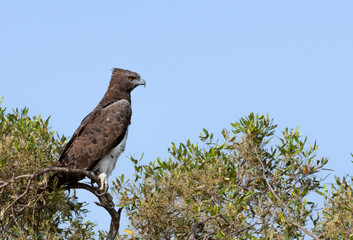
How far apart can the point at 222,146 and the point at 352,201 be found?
258cm

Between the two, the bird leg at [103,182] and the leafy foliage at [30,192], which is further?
the bird leg at [103,182]

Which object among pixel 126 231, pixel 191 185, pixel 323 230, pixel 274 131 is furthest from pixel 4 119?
pixel 323 230

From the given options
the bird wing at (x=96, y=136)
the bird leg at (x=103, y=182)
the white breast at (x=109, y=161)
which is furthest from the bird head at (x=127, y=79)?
the bird leg at (x=103, y=182)

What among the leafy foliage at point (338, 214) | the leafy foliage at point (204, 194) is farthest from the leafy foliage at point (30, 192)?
the leafy foliage at point (338, 214)

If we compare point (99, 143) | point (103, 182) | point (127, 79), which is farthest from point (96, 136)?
point (127, 79)

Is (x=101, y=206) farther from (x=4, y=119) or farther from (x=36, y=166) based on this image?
(x=4, y=119)

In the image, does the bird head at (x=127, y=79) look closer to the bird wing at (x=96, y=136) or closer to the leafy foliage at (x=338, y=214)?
the bird wing at (x=96, y=136)

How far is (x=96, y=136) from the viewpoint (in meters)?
11.7

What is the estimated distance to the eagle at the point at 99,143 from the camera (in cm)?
1117

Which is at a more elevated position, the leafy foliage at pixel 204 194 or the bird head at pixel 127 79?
the bird head at pixel 127 79

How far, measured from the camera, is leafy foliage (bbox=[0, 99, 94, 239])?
9062 millimetres

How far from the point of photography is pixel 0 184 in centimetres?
917

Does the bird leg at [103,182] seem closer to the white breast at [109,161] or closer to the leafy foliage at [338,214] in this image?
the white breast at [109,161]

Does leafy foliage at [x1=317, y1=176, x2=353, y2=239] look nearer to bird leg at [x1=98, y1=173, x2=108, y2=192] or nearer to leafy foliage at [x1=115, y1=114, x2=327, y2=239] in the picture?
leafy foliage at [x1=115, y1=114, x2=327, y2=239]
